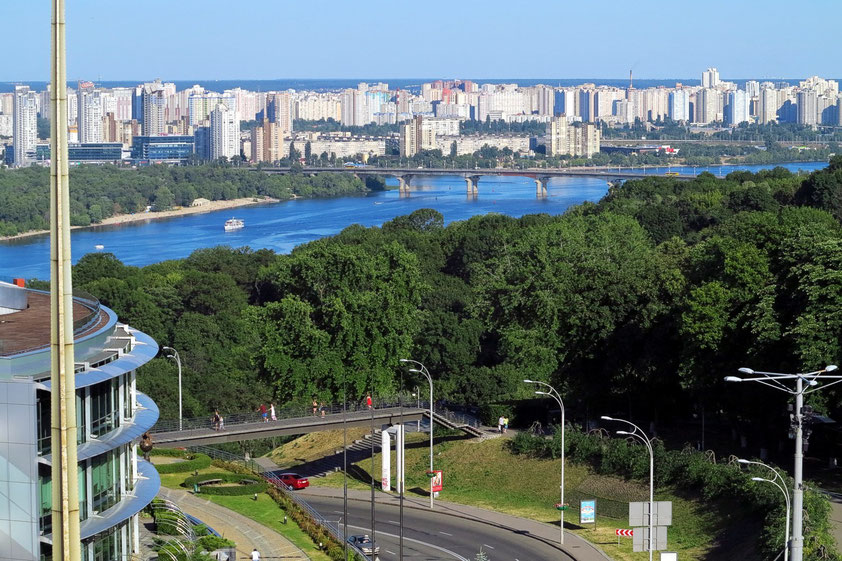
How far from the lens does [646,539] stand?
19.6m

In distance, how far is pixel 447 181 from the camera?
175 meters

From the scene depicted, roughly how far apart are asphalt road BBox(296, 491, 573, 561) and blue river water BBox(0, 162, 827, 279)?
4823cm

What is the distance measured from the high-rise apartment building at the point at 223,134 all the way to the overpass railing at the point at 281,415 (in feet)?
537

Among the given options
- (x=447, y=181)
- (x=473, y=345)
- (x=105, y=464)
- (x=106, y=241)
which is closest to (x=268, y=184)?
(x=447, y=181)

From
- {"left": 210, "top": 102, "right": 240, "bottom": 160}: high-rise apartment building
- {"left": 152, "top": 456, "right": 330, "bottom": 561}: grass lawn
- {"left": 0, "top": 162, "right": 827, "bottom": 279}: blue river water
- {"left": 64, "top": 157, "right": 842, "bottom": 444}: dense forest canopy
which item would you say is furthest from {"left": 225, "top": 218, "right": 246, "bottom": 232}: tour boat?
{"left": 210, "top": 102, "right": 240, "bottom": 160}: high-rise apartment building

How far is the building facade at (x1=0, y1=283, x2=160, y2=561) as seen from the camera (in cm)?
1398

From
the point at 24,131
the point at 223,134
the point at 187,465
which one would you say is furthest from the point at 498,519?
the point at 223,134

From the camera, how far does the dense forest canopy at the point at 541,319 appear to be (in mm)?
26547

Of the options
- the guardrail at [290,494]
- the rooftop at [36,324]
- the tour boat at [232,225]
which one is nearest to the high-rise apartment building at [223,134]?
the tour boat at [232,225]

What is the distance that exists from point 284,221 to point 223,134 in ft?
273

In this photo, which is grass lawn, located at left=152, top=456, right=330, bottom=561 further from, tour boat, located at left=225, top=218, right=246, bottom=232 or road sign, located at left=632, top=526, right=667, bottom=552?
tour boat, located at left=225, top=218, right=246, bottom=232

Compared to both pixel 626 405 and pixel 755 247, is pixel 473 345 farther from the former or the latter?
pixel 755 247

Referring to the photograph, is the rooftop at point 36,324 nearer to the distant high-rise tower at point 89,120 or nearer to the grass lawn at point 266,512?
the grass lawn at point 266,512

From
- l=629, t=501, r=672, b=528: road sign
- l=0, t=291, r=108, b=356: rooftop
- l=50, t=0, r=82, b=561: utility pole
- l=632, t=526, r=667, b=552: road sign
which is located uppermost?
l=50, t=0, r=82, b=561: utility pole
